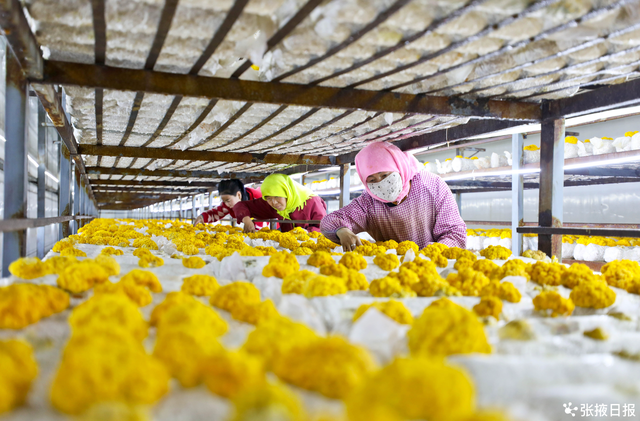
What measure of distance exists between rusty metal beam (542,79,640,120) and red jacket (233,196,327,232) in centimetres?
363

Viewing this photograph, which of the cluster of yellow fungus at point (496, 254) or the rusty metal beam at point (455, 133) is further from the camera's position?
the rusty metal beam at point (455, 133)

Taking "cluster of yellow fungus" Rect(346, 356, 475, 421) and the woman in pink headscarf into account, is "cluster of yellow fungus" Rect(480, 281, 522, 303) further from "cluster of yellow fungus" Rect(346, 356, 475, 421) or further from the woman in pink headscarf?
the woman in pink headscarf

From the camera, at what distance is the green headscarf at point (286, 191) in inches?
219

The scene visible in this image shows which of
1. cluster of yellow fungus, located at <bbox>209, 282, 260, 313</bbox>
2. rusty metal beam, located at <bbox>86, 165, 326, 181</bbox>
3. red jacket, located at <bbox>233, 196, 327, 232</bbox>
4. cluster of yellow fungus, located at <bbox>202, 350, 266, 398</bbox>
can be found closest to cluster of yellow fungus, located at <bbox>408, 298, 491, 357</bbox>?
cluster of yellow fungus, located at <bbox>202, 350, 266, 398</bbox>

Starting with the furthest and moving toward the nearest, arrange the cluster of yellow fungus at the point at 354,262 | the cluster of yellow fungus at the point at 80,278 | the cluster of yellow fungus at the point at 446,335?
1. the cluster of yellow fungus at the point at 354,262
2. the cluster of yellow fungus at the point at 80,278
3. the cluster of yellow fungus at the point at 446,335

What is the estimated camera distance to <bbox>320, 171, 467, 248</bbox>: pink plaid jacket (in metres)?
3.49

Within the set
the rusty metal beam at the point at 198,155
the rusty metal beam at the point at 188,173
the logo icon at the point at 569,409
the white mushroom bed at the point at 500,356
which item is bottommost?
the logo icon at the point at 569,409

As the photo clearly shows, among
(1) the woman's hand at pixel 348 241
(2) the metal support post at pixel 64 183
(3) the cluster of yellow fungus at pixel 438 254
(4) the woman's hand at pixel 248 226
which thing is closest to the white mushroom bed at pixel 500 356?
(3) the cluster of yellow fungus at pixel 438 254

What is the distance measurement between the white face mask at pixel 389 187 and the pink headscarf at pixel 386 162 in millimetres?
46

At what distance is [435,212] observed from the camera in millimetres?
3584

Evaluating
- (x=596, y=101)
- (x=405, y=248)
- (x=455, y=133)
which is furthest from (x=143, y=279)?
(x=455, y=133)

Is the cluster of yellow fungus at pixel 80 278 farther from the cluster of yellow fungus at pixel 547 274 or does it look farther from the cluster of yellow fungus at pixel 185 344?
the cluster of yellow fungus at pixel 547 274

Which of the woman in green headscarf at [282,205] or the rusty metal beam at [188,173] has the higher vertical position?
the rusty metal beam at [188,173]

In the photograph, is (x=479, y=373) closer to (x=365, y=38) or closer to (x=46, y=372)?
(x=46, y=372)
